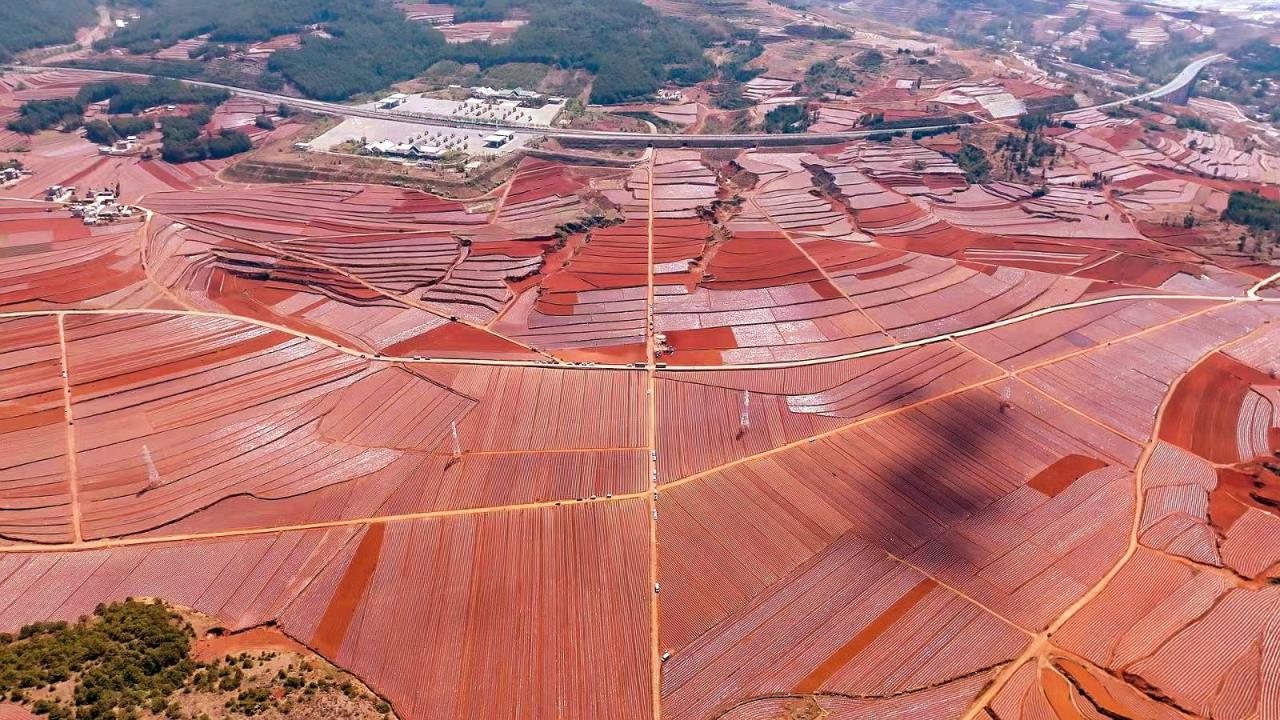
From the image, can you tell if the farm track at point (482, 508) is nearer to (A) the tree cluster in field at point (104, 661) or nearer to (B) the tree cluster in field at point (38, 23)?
(A) the tree cluster in field at point (104, 661)

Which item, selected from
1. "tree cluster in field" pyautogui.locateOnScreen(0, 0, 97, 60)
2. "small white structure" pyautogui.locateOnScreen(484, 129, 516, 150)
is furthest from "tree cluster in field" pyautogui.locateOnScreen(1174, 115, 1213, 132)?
"tree cluster in field" pyautogui.locateOnScreen(0, 0, 97, 60)

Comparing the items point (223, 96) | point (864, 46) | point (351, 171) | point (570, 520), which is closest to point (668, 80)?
point (864, 46)

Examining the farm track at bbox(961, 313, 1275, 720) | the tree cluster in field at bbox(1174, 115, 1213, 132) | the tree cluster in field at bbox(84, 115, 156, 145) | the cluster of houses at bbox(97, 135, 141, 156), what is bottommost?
the farm track at bbox(961, 313, 1275, 720)

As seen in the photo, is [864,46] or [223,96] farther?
[864,46]

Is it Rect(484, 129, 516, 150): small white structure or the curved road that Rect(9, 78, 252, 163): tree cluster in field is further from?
Rect(484, 129, 516, 150): small white structure

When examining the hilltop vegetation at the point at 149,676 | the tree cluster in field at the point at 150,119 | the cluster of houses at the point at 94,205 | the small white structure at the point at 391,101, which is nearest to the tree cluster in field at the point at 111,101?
the tree cluster in field at the point at 150,119

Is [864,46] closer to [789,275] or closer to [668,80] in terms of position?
[668,80]
